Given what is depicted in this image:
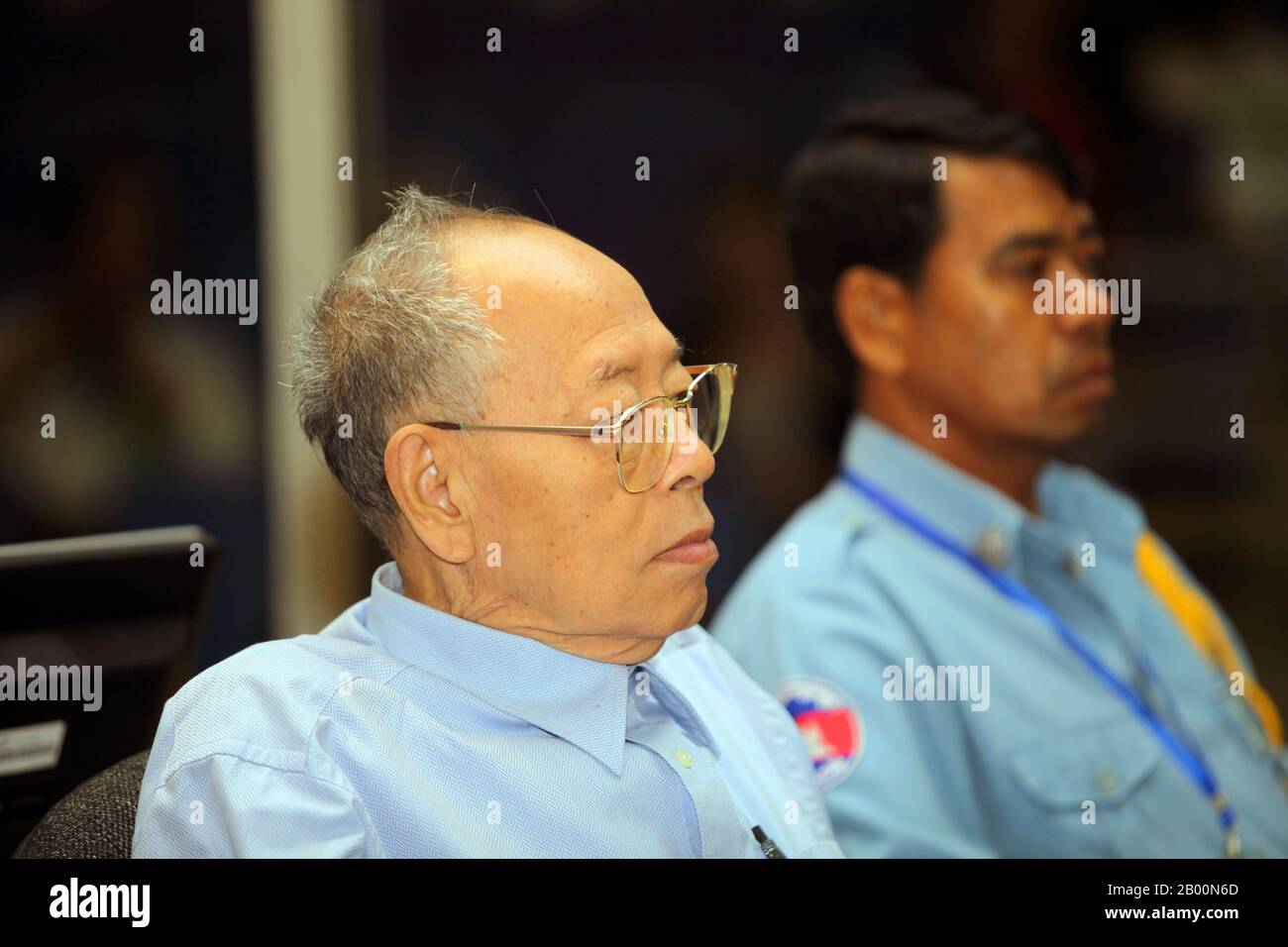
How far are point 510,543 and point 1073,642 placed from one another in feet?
2.97

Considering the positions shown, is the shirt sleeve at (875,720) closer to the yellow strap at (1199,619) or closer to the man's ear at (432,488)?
the yellow strap at (1199,619)

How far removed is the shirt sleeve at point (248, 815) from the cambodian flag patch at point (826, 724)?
705 mm

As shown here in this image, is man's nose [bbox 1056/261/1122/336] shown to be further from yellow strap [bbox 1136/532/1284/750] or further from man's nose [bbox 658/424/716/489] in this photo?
man's nose [bbox 658/424/716/489]

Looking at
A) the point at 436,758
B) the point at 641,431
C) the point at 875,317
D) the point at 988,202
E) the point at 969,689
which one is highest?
the point at 988,202

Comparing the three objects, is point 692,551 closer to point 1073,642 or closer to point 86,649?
point 86,649

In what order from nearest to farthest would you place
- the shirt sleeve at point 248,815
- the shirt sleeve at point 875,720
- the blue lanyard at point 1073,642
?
the shirt sleeve at point 248,815
the shirt sleeve at point 875,720
the blue lanyard at point 1073,642

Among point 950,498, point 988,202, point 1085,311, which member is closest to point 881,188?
point 988,202

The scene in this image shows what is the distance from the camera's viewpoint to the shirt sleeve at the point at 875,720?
1.45 m

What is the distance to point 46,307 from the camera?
1.91 m

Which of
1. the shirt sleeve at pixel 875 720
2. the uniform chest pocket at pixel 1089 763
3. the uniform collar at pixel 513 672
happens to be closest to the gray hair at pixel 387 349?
→ the uniform collar at pixel 513 672

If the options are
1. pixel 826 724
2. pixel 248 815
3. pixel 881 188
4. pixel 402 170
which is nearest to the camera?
pixel 248 815

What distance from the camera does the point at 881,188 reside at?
173cm

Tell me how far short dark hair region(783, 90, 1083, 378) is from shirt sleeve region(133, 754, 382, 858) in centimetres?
112
